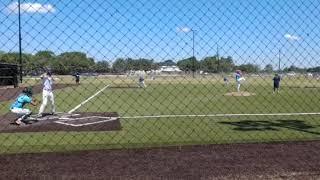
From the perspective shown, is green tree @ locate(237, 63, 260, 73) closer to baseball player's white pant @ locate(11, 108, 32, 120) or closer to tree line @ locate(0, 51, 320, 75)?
tree line @ locate(0, 51, 320, 75)

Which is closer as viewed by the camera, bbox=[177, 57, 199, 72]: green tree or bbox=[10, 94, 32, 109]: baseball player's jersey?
bbox=[177, 57, 199, 72]: green tree

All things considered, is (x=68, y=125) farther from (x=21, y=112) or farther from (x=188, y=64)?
(x=188, y=64)

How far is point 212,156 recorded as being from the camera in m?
8.91

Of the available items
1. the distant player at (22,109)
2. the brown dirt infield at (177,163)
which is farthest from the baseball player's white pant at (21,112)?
the brown dirt infield at (177,163)

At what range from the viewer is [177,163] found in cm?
823

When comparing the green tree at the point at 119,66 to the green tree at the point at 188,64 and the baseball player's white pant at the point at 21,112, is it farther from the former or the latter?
the baseball player's white pant at the point at 21,112

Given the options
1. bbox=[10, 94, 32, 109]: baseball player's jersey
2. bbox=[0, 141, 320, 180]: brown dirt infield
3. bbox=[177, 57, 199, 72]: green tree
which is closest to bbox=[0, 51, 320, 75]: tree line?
bbox=[177, 57, 199, 72]: green tree

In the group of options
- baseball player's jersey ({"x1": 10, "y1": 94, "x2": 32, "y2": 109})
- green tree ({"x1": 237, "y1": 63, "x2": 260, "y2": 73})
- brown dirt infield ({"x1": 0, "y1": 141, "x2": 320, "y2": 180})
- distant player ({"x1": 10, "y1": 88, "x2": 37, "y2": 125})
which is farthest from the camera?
baseball player's jersey ({"x1": 10, "y1": 94, "x2": 32, "y2": 109})

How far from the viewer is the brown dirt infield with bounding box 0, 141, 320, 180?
741cm

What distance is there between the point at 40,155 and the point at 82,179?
2097mm

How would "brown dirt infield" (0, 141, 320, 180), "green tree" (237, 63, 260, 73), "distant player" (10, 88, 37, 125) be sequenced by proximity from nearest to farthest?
"green tree" (237, 63, 260, 73)
"brown dirt infield" (0, 141, 320, 180)
"distant player" (10, 88, 37, 125)

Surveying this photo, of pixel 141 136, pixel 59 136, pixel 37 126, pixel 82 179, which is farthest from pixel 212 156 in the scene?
pixel 37 126

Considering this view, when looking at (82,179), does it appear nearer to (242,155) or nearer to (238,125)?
(242,155)

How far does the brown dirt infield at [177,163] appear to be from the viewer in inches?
292
